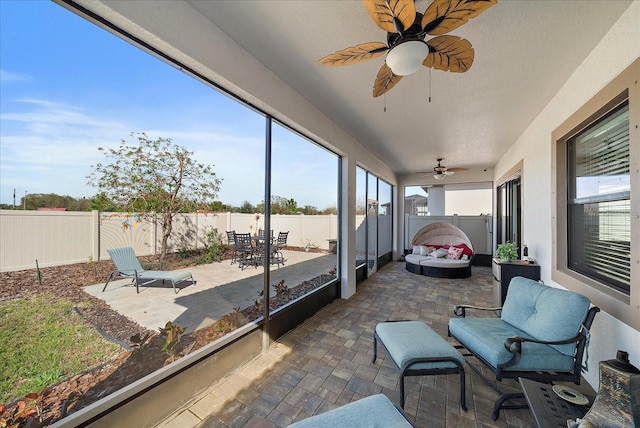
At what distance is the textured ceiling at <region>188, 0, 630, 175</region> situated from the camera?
1.63 m

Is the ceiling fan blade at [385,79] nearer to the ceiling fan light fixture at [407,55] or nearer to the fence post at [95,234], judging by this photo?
the ceiling fan light fixture at [407,55]

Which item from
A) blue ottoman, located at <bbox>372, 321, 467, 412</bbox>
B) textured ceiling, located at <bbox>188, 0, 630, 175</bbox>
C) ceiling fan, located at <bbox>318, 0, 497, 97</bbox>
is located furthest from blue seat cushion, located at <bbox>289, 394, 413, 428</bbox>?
textured ceiling, located at <bbox>188, 0, 630, 175</bbox>

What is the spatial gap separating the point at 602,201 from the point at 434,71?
1.87 m

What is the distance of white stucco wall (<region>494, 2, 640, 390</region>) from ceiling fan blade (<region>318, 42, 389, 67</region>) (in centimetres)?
166

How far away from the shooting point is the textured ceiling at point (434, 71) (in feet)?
5.35

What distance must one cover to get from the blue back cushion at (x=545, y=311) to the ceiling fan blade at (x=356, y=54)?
231 cm

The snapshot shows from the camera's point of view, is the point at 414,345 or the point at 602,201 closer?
the point at 414,345

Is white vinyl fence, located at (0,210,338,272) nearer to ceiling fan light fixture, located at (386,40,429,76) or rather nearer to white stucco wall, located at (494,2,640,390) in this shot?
ceiling fan light fixture, located at (386,40,429,76)

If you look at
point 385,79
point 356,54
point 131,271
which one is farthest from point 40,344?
point 385,79

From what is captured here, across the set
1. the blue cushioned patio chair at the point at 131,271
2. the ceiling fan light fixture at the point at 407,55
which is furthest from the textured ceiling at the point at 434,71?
the blue cushioned patio chair at the point at 131,271

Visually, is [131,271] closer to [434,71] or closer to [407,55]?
[407,55]

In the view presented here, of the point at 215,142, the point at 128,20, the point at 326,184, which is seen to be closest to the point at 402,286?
the point at 326,184

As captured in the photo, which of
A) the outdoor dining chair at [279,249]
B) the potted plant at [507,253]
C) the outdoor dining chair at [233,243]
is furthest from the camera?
the potted plant at [507,253]

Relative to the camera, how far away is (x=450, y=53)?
1534 mm
